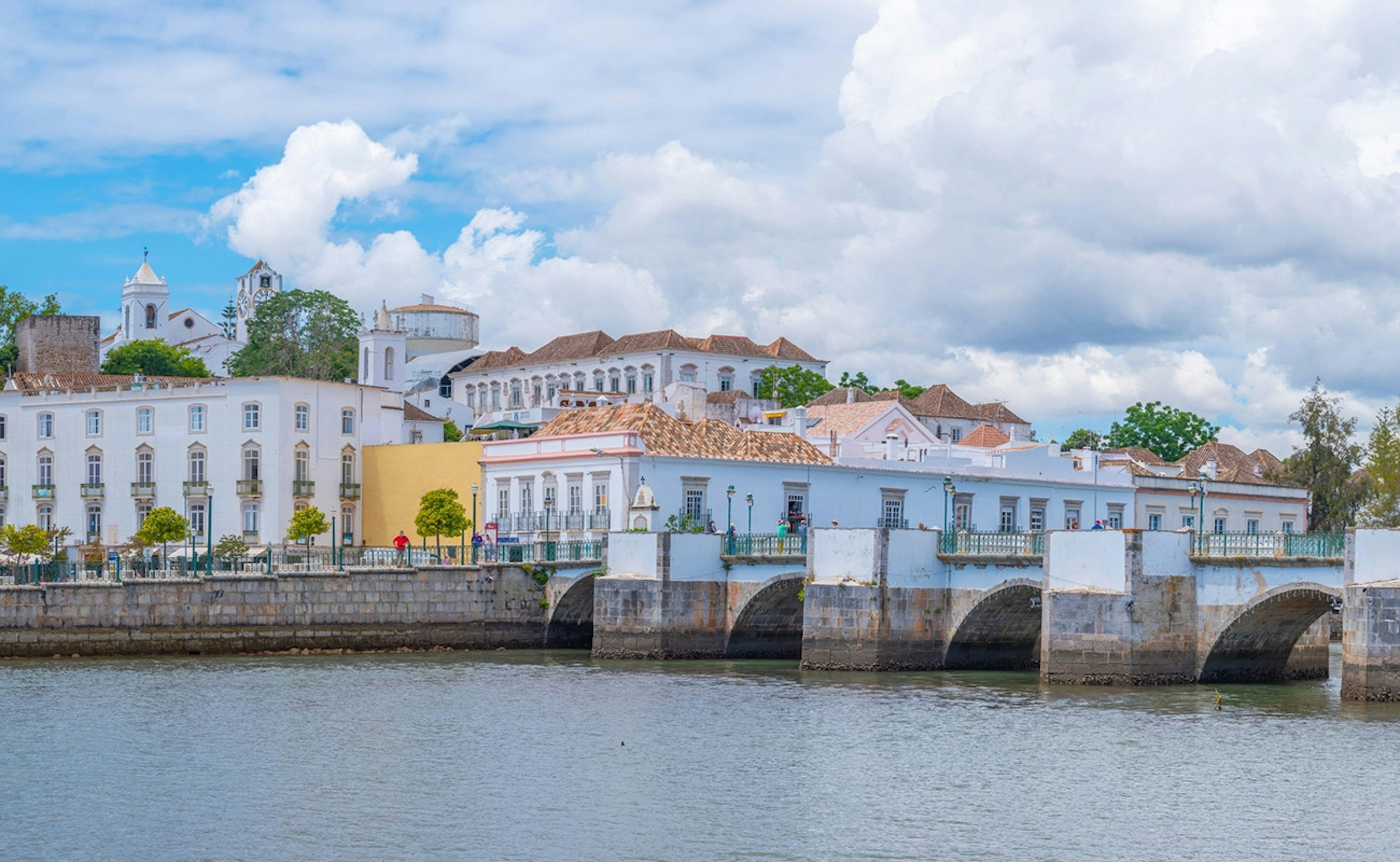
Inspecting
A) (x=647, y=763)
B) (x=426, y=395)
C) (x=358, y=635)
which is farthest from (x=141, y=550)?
(x=426, y=395)

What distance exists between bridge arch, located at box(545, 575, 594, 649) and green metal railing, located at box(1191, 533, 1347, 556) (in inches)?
716

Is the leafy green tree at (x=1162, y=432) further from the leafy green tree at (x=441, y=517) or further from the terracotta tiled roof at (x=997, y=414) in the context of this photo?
the leafy green tree at (x=441, y=517)

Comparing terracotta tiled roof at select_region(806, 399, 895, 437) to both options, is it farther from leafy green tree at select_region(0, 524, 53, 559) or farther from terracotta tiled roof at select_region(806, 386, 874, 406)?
leafy green tree at select_region(0, 524, 53, 559)

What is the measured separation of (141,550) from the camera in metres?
58.1

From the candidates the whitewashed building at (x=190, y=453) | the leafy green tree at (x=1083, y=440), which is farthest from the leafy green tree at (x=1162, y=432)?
the whitewashed building at (x=190, y=453)

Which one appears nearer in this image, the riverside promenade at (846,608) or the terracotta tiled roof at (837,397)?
the riverside promenade at (846,608)

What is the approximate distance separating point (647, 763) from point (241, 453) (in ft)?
120

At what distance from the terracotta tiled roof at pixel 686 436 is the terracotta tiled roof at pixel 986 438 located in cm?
1787

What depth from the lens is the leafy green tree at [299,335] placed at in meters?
112

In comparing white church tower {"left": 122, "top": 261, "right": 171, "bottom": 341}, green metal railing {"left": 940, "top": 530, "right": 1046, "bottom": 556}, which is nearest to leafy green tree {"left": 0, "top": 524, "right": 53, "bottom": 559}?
green metal railing {"left": 940, "top": 530, "right": 1046, "bottom": 556}

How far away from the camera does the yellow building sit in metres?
61.7

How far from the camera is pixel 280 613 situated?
49.9 m

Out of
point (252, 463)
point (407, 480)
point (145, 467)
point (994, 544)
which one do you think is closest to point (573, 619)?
point (407, 480)

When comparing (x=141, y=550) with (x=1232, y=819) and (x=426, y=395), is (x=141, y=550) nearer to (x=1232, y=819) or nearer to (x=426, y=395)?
(x=1232, y=819)
